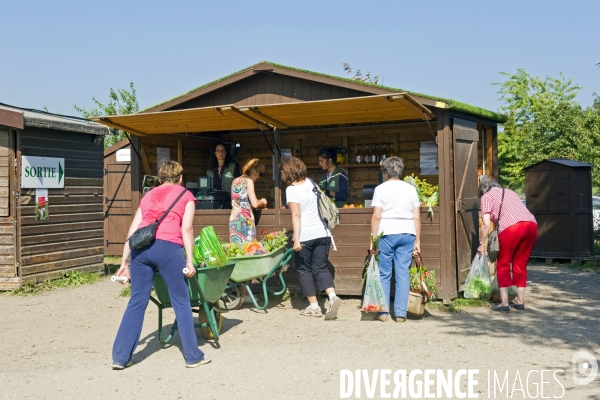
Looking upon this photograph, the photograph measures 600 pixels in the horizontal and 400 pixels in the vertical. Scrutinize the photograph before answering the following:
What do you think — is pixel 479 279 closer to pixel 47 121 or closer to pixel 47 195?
pixel 47 195

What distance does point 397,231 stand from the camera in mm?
8180

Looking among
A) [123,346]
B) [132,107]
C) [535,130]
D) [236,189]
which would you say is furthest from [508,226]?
[132,107]

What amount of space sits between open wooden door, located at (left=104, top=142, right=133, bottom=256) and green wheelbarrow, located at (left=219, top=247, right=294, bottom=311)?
7.20m

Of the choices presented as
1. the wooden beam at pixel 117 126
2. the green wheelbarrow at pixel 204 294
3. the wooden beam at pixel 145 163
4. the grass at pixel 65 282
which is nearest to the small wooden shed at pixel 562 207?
the wooden beam at pixel 145 163

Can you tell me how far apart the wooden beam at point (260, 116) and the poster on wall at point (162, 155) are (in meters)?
2.06

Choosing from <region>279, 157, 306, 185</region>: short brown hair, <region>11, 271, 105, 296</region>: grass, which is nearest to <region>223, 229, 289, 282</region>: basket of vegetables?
<region>279, 157, 306, 185</region>: short brown hair

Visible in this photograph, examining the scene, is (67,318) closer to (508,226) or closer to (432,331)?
(432,331)

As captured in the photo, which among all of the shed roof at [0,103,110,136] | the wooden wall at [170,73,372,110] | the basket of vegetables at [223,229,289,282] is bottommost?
the basket of vegetables at [223,229,289,282]

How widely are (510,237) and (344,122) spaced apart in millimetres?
3000

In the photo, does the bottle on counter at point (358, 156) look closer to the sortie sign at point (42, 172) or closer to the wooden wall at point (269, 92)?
the wooden wall at point (269, 92)

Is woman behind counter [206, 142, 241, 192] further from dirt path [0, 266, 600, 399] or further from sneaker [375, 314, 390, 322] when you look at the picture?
sneaker [375, 314, 390, 322]

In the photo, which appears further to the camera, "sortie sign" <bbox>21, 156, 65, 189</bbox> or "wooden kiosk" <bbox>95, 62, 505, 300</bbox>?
"sortie sign" <bbox>21, 156, 65, 189</bbox>

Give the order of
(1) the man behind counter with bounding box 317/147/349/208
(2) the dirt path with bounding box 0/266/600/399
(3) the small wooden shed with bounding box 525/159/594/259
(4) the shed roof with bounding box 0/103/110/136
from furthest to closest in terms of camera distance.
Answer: (3) the small wooden shed with bounding box 525/159/594/259
(4) the shed roof with bounding box 0/103/110/136
(1) the man behind counter with bounding box 317/147/349/208
(2) the dirt path with bounding box 0/266/600/399

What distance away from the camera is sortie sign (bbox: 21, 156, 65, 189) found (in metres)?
11.2
